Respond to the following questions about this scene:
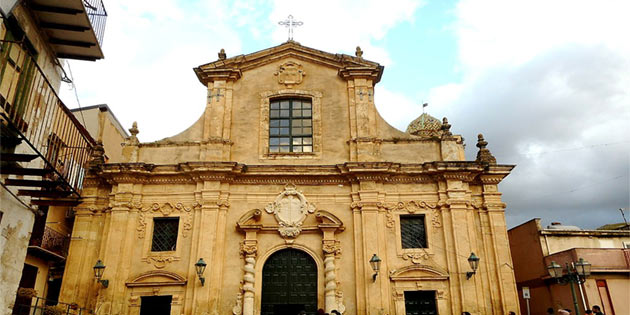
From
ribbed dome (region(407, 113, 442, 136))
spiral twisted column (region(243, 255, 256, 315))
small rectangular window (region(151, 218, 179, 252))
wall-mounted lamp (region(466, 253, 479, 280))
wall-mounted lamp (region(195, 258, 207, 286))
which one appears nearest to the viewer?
wall-mounted lamp (region(195, 258, 207, 286))

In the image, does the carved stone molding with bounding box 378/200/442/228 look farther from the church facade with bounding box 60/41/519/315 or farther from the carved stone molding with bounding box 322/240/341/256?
the carved stone molding with bounding box 322/240/341/256

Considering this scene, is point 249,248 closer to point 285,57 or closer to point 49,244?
point 49,244

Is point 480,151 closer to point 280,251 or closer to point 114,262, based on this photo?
point 280,251

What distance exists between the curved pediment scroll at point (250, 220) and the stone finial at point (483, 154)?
7.58 meters

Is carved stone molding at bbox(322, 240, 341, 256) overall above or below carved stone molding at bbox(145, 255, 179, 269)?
above

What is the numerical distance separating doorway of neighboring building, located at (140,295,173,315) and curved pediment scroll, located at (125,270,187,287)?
1.41 feet

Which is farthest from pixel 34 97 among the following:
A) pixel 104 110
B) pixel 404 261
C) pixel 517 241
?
pixel 517 241

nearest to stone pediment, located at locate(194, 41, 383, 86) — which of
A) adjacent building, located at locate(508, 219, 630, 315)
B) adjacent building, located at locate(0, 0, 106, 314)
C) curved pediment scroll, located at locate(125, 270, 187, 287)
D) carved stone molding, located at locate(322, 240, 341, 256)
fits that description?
carved stone molding, located at locate(322, 240, 341, 256)

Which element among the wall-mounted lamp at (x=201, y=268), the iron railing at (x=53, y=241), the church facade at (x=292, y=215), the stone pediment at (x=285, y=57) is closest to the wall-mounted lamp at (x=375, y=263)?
the church facade at (x=292, y=215)

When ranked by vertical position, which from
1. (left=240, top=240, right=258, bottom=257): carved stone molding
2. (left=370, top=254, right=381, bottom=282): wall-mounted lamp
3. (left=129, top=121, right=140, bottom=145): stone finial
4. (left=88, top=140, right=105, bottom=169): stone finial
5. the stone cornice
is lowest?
(left=370, top=254, right=381, bottom=282): wall-mounted lamp

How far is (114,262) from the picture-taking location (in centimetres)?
1452

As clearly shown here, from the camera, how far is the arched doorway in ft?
46.8

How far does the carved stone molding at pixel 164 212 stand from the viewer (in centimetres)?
1511

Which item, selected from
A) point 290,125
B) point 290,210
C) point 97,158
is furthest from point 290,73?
point 97,158
